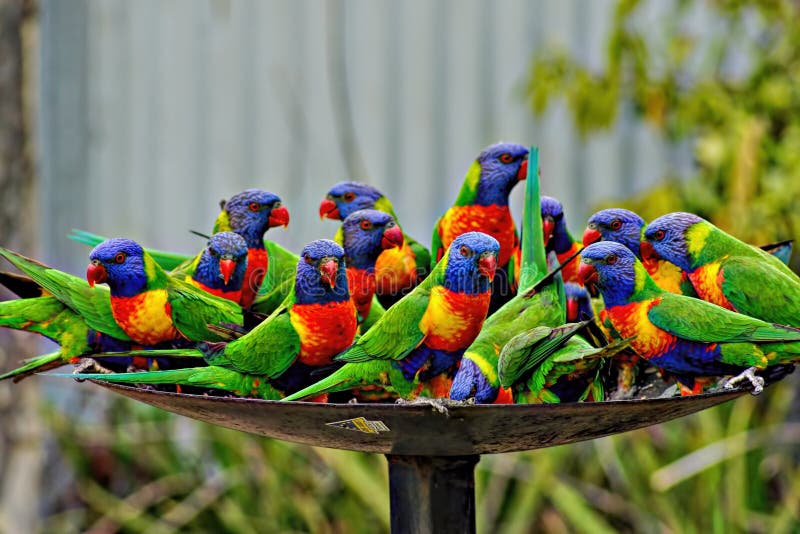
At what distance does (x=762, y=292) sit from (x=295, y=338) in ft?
2.12

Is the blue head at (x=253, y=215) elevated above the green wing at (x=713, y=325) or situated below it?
above

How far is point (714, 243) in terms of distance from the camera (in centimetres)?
126

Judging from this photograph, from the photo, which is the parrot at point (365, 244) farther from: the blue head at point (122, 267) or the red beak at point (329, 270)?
the blue head at point (122, 267)

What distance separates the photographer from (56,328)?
1.28 m

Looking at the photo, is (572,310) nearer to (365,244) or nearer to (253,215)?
(365,244)

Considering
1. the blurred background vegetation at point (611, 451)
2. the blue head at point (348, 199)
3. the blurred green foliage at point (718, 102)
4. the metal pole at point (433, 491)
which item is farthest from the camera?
the blurred green foliage at point (718, 102)

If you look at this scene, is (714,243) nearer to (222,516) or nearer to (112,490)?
(222,516)

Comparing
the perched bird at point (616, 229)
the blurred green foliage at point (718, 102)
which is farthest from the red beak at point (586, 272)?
the blurred green foliage at point (718, 102)

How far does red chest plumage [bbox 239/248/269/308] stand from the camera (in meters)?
1.37

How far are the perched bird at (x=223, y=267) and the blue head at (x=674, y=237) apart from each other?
594mm

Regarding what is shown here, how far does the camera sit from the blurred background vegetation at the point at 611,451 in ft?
8.61

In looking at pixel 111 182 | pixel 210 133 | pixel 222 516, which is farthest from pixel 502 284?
pixel 111 182

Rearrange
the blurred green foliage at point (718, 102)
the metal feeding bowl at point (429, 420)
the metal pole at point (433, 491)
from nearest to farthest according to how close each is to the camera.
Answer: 1. the metal feeding bowl at point (429, 420)
2. the metal pole at point (433, 491)
3. the blurred green foliage at point (718, 102)

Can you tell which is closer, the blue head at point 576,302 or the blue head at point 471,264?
the blue head at point 471,264
